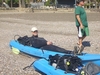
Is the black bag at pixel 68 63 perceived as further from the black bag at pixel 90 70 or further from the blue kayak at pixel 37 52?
the blue kayak at pixel 37 52

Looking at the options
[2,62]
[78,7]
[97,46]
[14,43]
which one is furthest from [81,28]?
[2,62]

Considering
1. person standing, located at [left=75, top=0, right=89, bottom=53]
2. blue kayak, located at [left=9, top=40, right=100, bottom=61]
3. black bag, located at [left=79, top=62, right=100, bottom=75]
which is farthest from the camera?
person standing, located at [left=75, top=0, right=89, bottom=53]

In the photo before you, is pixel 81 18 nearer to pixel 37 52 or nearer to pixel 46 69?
pixel 37 52

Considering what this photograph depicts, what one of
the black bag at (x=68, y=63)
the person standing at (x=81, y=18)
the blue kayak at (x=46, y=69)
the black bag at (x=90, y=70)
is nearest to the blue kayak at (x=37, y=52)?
the blue kayak at (x=46, y=69)

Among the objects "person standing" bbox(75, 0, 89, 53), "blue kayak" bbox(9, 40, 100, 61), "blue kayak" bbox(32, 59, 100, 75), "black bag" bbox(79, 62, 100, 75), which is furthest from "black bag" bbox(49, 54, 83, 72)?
"person standing" bbox(75, 0, 89, 53)

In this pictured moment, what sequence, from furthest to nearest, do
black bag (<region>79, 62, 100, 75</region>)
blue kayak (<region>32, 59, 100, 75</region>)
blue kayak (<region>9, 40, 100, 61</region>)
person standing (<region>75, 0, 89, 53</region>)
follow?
person standing (<region>75, 0, 89, 53</region>), blue kayak (<region>9, 40, 100, 61</region>), blue kayak (<region>32, 59, 100, 75</region>), black bag (<region>79, 62, 100, 75</region>)

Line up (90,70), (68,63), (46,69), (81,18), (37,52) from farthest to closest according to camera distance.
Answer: (81,18), (37,52), (46,69), (68,63), (90,70)

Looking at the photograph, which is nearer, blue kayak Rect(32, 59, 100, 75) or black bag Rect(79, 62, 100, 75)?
black bag Rect(79, 62, 100, 75)

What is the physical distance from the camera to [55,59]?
662 cm

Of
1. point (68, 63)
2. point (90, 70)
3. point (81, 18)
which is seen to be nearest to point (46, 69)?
point (68, 63)

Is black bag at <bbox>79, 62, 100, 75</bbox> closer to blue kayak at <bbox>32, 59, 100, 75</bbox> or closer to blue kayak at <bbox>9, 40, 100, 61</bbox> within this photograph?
blue kayak at <bbox>32, 59, 100, 75</bbox>

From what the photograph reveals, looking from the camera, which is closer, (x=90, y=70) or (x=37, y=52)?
(x=90, y=70)

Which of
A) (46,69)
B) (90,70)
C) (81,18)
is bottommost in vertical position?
(46,69)

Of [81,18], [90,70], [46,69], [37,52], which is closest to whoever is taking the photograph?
[90,70]
